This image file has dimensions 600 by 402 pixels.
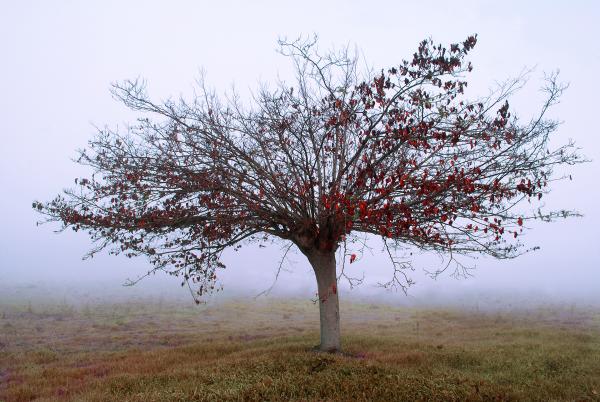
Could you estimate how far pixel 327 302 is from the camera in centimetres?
1421

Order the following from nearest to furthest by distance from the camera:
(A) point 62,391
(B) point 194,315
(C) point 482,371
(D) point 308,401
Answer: (D) point 308,401 < (A) point 62,391 < (C) point 482,371 < (B) point 194,315

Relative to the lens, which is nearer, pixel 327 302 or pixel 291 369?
pixel 291 369

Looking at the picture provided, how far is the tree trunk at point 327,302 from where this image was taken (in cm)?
1415

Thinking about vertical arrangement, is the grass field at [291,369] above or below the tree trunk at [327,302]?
below

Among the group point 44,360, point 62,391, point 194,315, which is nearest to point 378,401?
point 62,391

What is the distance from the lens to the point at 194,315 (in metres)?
37.6

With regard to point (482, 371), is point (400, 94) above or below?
above

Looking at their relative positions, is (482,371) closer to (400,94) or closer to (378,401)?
(378,401)

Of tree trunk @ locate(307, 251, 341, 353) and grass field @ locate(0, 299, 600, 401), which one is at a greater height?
tree trunk @ locate(307, 251, 341, 353)

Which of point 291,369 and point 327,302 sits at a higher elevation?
point 327,302

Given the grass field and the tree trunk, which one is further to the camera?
the tree trunk

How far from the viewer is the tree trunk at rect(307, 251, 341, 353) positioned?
14148mm

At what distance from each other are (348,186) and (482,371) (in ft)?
20.5

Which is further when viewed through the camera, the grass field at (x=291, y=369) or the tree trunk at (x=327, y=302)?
the tree trunk at (x=327, y=302)
